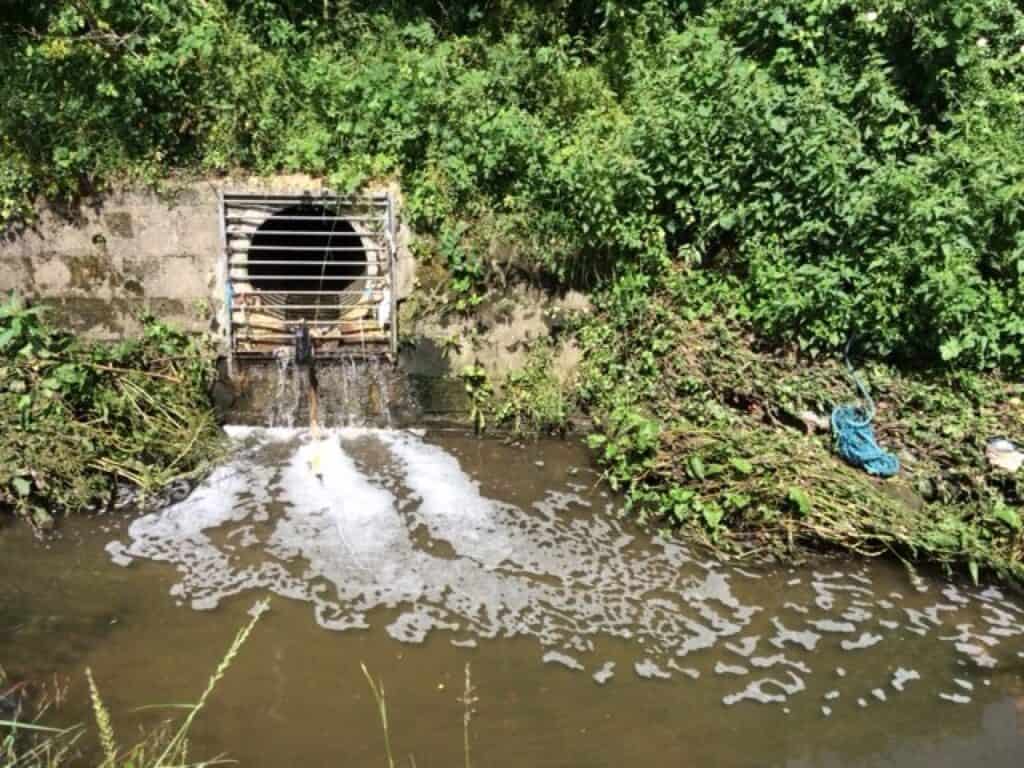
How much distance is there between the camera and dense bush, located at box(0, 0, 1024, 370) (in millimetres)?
6266

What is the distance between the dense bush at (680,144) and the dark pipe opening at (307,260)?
54 cm

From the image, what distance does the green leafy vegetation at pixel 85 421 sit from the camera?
5.68m

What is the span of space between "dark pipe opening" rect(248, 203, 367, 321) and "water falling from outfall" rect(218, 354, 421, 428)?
0.57 metres

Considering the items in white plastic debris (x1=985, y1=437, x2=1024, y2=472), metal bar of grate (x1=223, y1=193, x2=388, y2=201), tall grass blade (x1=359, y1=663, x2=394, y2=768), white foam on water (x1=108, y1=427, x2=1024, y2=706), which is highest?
metal bar of grate (x1=223, y1=193, x2=388, y2=201)

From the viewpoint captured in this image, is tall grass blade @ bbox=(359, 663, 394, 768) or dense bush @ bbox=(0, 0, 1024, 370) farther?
Result: dense bush @ bbox=(0, 0, 1024, 370)

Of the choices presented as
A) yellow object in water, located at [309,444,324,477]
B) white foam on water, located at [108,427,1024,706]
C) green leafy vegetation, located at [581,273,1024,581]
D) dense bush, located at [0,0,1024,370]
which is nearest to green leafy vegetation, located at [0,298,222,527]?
white foam on water, located at [108,427,1024,706]

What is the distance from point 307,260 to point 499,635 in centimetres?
426

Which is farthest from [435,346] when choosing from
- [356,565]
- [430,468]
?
[356,565]

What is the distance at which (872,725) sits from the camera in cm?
427

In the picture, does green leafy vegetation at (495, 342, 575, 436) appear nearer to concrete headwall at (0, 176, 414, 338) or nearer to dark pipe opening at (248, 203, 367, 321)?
dark pipe opening at (248, 203, 367, 321)

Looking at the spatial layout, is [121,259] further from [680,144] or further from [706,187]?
[706,187]

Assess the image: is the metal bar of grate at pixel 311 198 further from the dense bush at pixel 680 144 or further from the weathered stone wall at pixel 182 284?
the dense bush at pixel 680 144

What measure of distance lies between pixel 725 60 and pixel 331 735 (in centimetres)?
601

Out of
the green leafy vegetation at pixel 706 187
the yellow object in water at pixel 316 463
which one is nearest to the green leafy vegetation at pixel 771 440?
the green leafy vegetation at pixel 706 187
